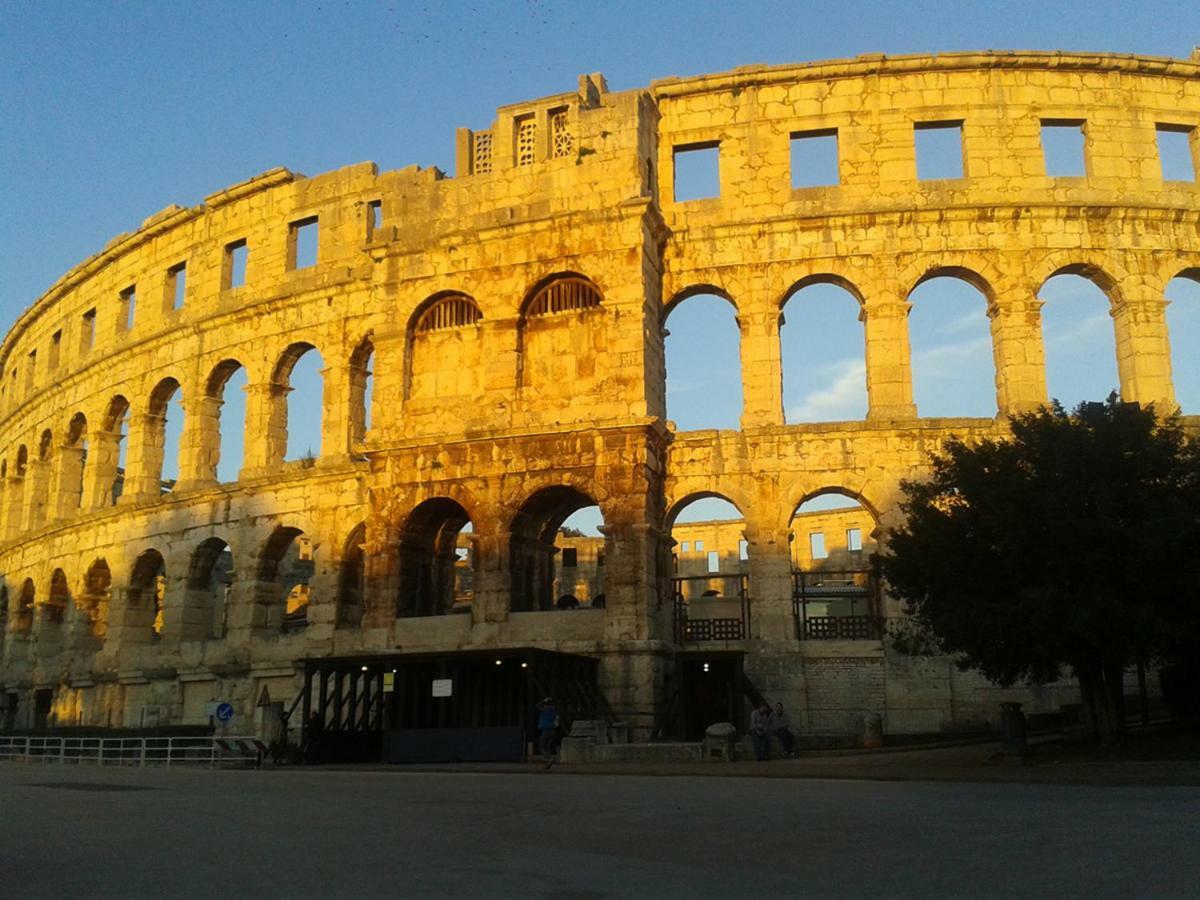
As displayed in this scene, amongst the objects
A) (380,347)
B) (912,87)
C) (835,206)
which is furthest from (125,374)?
(912,87)

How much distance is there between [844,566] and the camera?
45.0 m

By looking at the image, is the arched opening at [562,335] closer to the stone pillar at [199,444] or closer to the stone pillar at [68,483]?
the stone pillar at [199,444]

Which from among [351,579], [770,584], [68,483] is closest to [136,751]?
[351,579]

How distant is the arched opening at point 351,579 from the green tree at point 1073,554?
47.4 feet

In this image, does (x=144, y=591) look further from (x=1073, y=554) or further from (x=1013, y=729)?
(x=1073, y=554)

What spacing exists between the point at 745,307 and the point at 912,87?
684 centimetres

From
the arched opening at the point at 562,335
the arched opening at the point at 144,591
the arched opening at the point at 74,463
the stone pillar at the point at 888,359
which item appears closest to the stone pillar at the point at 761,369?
the stone pillar at the point at 888,359

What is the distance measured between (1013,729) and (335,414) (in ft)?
61.2

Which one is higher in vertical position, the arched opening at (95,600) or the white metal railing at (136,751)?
the arched opening at (95,600)

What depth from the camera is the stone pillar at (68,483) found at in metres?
36.8

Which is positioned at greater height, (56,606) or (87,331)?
(87,331)

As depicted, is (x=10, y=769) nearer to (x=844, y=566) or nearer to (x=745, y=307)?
(x=745, y=307)

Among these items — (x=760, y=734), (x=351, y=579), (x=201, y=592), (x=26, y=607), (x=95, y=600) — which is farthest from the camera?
(x=26, y=607)

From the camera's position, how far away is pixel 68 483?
37.2m
